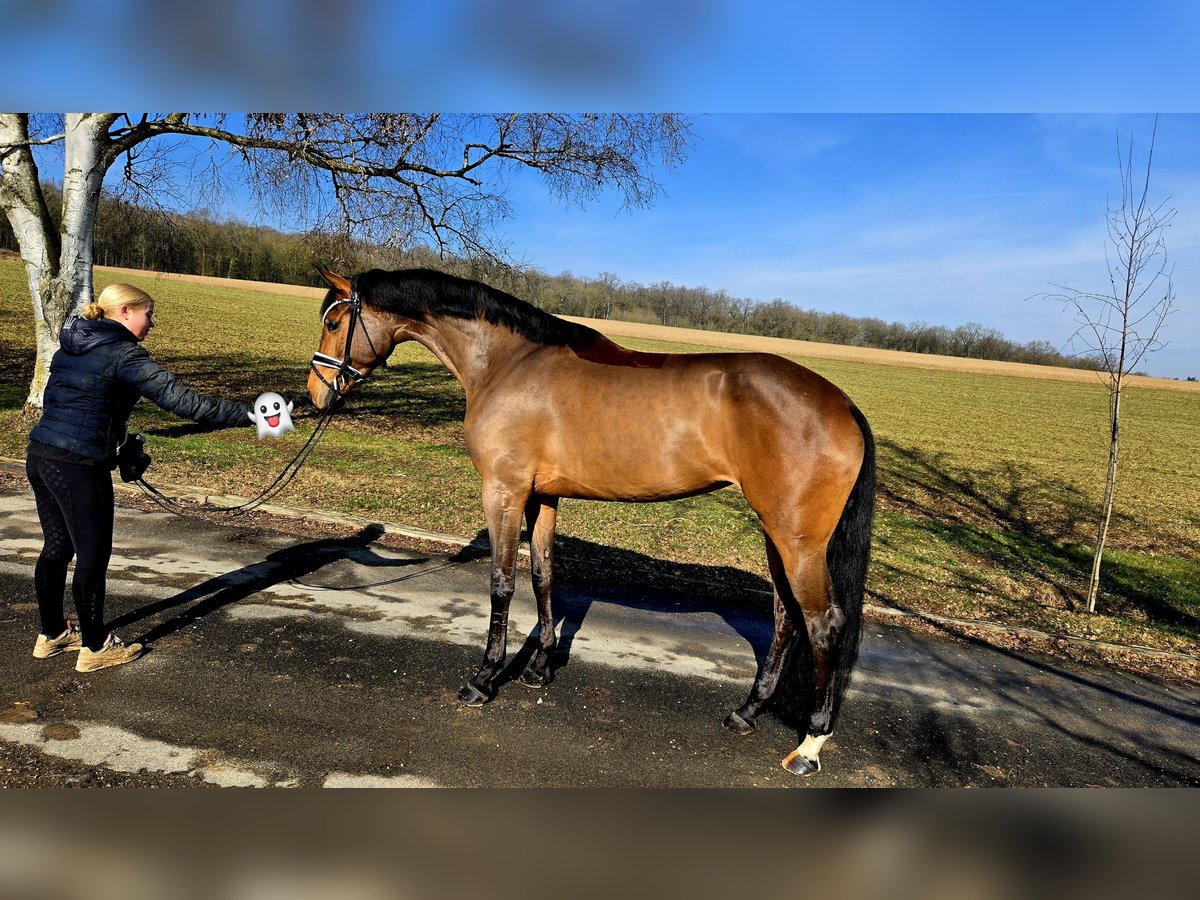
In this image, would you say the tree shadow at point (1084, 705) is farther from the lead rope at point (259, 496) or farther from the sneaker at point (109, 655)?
the sneaker at point (109, 655)

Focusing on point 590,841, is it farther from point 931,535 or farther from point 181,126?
point 181,126

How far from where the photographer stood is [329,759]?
125 inches

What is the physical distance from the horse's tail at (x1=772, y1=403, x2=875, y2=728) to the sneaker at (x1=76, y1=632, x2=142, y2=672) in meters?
3.91

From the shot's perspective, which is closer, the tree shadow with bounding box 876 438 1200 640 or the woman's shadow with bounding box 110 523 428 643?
the woman's shadow with bounding box 110 523 428 643

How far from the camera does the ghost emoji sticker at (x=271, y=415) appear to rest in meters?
3.59

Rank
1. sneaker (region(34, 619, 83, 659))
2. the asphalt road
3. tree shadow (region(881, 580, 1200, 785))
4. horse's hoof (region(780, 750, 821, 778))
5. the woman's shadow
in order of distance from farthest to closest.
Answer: the woman's shadow, tree shadow (region(881, 580, 1200, 785)), sneaker (region(34, 619, 83, 659)), horse's hoof (region(780, 750, 821, 778)), the asphalt road

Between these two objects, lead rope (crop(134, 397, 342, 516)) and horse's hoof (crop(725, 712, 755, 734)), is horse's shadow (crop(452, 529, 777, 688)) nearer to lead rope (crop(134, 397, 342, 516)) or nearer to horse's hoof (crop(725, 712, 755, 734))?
horse's hoof (crop(725, 712, 755, 734))

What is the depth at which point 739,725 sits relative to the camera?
12.9ft

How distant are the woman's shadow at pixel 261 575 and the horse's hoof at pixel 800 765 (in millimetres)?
3894

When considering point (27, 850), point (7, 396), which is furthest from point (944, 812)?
point (7, 396)

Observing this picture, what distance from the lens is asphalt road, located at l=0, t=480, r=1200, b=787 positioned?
10.6 ft

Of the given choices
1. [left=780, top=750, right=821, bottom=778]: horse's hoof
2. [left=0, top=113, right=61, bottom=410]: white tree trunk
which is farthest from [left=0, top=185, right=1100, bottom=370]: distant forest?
[left=780, top=750, right=821, bottom=778]: horse's hoof

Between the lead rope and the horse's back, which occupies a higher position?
the horse's back

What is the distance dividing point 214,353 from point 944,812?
25624 millimetres
